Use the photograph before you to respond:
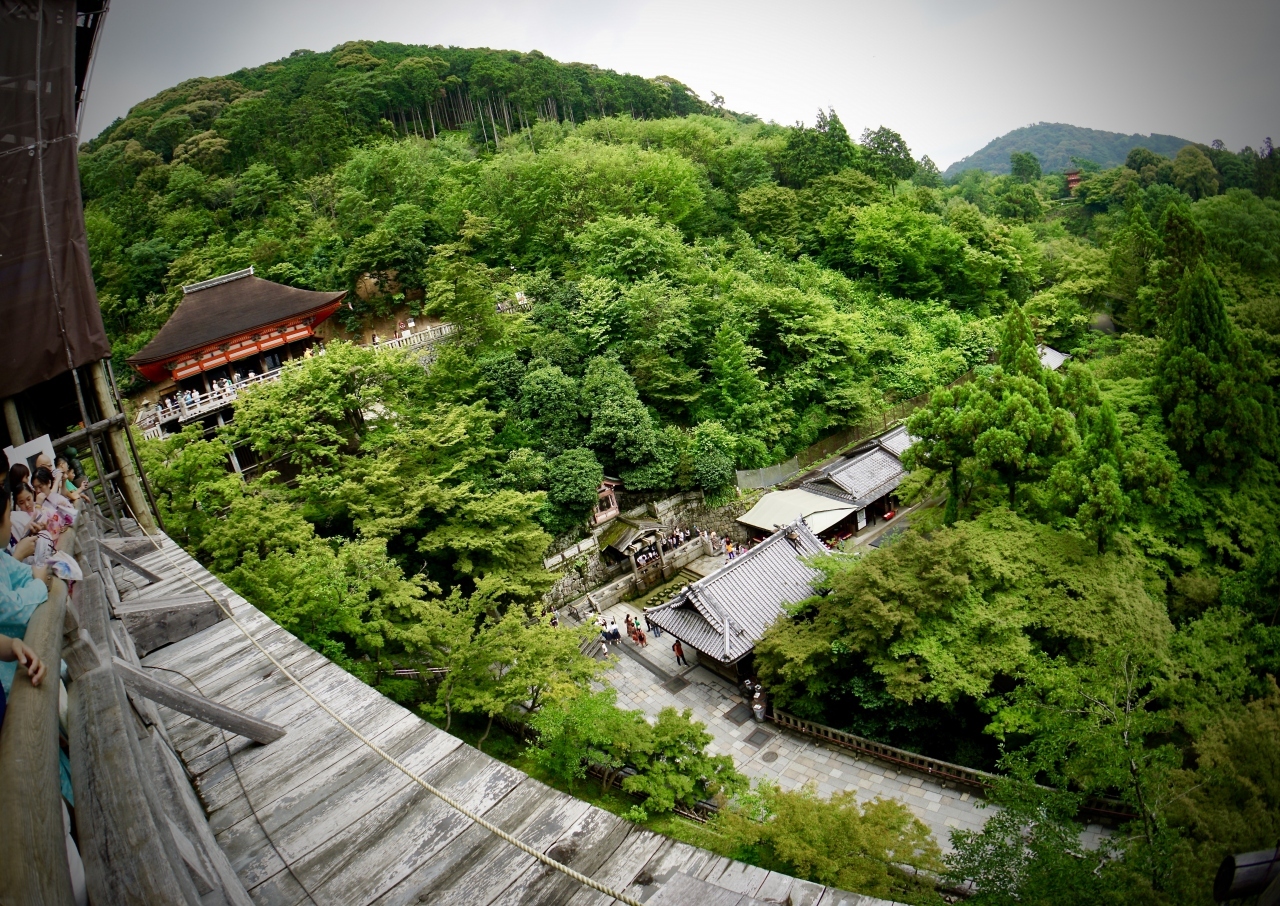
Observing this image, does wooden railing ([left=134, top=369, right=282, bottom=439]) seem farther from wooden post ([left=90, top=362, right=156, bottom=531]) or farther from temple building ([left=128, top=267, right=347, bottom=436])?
wooden post ([left=90, top=362, right=156, bottom=531])

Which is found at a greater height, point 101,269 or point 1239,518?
point 101,269

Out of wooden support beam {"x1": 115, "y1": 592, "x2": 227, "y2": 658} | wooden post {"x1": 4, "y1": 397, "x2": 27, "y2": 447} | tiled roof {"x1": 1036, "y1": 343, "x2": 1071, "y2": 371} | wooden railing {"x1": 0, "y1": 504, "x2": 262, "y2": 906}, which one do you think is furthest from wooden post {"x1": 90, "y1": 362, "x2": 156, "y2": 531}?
tiled roof {"x1": 1036, "y1": 343, "x2": 1071, "y2": 371}

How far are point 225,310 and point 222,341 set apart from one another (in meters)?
1.29

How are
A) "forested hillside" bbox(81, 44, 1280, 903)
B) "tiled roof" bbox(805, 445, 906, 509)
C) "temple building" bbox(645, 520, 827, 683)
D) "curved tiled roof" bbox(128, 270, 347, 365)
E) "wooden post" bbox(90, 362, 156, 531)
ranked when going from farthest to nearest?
1. "tiled roof" bbox(805, 445, 906, 509)
2. "curved tiled roof" bbox(128, 270, 347, 365)
3. "temple building" bbox(645, 520, 827, 683)
4. "forested hillside" bbox(81, 44, 1280, 903)
5. "wooden post" bbox(90, 362, 156, 531)

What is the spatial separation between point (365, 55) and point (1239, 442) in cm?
5479

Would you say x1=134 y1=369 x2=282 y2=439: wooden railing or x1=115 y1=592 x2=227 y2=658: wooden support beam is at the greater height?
x1=134 y1=369 x2=282 y2=439: wooden railing

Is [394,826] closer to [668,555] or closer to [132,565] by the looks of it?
[132,565]

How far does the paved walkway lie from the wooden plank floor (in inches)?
406

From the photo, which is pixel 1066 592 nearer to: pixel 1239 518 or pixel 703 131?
pixel 1239 518

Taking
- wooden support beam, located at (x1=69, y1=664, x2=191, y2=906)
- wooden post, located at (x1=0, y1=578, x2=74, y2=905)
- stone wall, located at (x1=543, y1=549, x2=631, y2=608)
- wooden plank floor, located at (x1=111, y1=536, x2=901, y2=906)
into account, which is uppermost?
wooden post, located at (x1=0, y1=578, x2=74, y2=905)

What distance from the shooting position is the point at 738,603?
16.0 m

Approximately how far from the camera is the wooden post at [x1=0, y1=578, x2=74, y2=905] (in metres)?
1.32

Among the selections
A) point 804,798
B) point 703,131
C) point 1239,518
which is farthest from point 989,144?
point 804,798

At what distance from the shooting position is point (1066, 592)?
13977 mm
